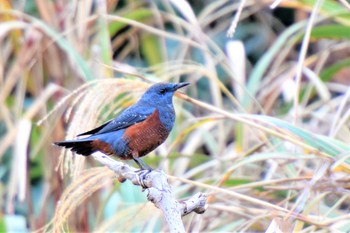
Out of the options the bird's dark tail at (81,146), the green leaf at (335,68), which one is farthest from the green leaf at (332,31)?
the bird's dark tail at (81,146)

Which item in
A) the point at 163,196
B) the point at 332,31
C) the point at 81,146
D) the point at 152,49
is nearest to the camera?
the point at 163,196

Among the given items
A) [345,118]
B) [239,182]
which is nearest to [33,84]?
[239,182]

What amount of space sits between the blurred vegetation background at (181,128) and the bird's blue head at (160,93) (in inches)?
2.1

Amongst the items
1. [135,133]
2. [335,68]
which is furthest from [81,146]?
[335,68]

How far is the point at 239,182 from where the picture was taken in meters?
2.78

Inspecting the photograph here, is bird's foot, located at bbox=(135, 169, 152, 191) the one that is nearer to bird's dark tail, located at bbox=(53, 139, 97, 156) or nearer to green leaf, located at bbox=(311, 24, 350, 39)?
bird's dark tail, located at bbox=(53, 139, 97, 156)

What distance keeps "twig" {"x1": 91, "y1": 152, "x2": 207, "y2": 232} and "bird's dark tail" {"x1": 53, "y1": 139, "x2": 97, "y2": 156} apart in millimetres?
133

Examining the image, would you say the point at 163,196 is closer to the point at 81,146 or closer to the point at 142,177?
the point at 142,177

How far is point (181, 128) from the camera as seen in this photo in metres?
3.43

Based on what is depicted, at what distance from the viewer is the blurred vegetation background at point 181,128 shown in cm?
227

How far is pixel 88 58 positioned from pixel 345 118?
52.2 inches

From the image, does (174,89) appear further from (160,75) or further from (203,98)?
(203,98)

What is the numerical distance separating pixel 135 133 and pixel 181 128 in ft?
3.58

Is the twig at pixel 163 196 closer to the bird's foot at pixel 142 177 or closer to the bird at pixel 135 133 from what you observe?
the bird's foot at pixel 142 177
